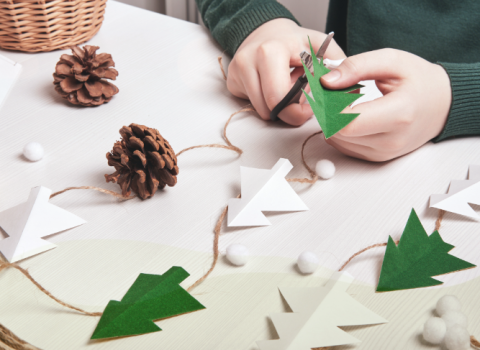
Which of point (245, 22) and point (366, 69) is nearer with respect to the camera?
point (366, 69)

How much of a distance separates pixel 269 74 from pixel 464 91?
0.94 feet

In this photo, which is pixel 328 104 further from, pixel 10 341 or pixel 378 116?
pixel 10 341

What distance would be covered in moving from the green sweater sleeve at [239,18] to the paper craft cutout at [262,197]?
1.09 ft

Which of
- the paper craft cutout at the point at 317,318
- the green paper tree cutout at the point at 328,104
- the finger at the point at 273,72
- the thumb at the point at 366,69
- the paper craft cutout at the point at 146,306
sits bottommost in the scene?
the paper craft cutout at the point at 146,306

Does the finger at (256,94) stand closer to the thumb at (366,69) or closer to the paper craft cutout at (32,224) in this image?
the thumb at (366,69)

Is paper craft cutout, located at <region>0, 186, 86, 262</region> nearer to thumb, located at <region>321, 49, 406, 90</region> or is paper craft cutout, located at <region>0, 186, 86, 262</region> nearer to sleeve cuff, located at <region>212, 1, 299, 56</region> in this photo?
thumb, located at <region>321, 49, 406, 90</region>

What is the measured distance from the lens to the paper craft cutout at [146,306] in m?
0.34

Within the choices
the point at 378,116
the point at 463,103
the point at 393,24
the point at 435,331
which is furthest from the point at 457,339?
the point at 393,24

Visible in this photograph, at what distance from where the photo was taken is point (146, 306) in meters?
0.36

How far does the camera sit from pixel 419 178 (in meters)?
0.52

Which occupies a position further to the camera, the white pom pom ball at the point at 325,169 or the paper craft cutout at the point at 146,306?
the white pom pom ball at the point at 325,169

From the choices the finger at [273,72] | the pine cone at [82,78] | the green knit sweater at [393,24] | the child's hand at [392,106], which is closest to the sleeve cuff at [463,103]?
the child's hand at [392,106]

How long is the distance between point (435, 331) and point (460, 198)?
20cm

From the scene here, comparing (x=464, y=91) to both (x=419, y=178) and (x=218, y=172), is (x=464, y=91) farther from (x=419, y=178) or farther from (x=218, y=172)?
(x=218, y=172)
